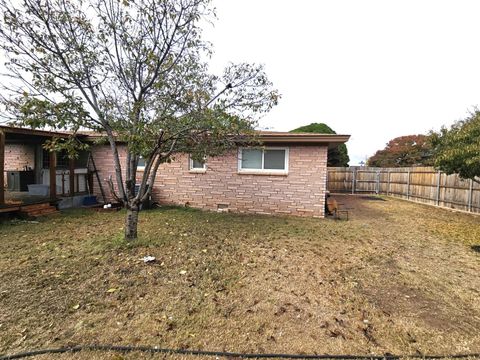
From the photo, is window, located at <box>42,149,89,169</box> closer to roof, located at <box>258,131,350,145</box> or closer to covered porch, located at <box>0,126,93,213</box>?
covered porch, located at <box>0,126,93,213</box>

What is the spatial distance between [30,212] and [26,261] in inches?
171

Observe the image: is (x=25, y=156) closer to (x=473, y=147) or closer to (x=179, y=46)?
(x=179, y=46)

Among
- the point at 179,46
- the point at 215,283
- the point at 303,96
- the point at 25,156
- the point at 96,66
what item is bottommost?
the point at 215,283

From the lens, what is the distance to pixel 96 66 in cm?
431

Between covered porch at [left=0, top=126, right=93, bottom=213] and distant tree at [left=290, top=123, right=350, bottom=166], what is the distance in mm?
14342

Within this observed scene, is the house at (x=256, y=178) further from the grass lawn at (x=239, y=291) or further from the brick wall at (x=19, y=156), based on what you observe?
the brick wall at (x=19, y=156)

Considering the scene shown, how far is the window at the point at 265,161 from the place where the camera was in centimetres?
814

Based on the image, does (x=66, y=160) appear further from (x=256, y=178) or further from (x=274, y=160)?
(x=274, y=160)

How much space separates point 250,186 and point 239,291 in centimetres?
539

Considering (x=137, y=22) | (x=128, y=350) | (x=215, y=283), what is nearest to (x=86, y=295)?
(x=128, y=350)

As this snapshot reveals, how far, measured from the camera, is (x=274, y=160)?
8234 mm

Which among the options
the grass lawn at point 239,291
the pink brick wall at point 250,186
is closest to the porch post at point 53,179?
the grass lawn at point 239,291

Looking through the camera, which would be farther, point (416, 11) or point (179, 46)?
point (416, 11)

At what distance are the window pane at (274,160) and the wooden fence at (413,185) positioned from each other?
7269 millimetres
